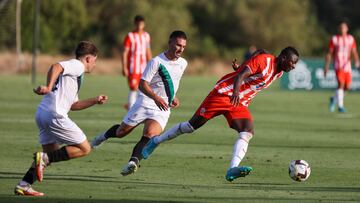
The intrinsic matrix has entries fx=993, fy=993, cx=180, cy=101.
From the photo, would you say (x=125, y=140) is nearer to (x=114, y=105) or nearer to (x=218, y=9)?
(x=114, y=105)

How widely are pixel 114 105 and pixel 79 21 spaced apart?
4764 centimetres

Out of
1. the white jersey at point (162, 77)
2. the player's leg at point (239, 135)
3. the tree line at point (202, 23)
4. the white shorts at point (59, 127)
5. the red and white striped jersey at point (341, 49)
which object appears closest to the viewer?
the white shorts at point (59, 127)

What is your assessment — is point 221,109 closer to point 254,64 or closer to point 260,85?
point 260,85

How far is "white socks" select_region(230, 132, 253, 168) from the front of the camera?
1204 cm

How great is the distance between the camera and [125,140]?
1805 centimetres

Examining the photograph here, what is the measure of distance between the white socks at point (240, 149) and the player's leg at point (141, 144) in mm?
1323

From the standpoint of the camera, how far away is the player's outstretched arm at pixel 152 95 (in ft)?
42.0

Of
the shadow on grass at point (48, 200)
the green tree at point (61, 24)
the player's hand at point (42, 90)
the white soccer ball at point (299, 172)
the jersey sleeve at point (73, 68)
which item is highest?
A: the green tree at point (61, 24)

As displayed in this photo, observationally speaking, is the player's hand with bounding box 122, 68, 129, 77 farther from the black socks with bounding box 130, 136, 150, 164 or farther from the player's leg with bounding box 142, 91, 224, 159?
the player's leg with bounding box 142, 91, 224, 159

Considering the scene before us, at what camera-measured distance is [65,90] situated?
36.6ft

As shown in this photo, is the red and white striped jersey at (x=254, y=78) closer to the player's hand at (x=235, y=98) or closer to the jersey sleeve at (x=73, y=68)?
the player's hand at (x=235, y=98)

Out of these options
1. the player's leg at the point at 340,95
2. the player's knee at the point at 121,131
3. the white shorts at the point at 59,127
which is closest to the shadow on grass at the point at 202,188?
the white shorts at the point at 59,127

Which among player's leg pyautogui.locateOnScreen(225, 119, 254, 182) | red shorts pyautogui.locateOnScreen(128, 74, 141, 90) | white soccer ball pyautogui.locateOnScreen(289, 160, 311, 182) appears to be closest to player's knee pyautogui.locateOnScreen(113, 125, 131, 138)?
player's leg pyautogui.locateOnScreen(225, 119, 254, 182)

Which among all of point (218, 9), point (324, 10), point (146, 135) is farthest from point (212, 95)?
point (324, 10)
